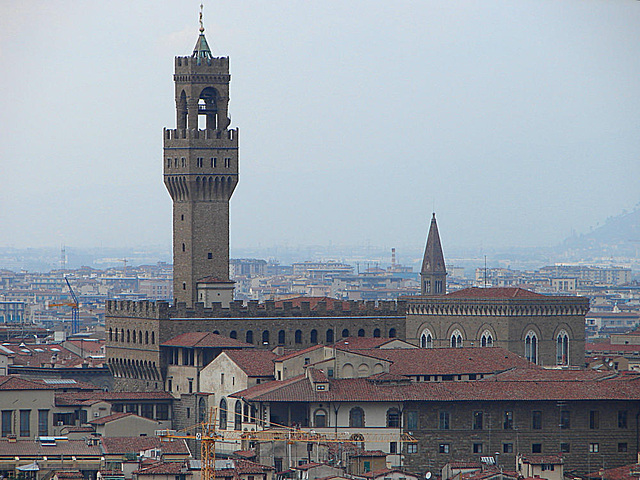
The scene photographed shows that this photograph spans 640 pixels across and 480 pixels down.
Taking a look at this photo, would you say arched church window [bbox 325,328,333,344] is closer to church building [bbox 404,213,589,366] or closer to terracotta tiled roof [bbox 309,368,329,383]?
church building [bbox 404,213,589,366]

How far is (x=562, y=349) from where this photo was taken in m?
69.3

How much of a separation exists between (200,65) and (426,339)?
37.6 feet

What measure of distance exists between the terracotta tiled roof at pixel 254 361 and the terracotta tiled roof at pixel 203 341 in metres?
1.97

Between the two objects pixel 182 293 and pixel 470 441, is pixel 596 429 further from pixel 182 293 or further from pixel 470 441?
pixel 182 293

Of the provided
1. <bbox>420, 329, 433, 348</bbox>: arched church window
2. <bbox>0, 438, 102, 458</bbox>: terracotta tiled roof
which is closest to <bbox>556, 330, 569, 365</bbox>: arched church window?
<bbox>420, 329, 433, 348</bbox>: arched church window

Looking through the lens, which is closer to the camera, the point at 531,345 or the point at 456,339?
the point at 531,345

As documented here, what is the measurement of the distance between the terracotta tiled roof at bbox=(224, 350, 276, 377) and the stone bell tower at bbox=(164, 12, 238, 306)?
8.52 m

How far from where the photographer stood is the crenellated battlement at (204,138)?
229 ft

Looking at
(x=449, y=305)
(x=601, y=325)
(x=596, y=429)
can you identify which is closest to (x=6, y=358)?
(x=449, y=305)

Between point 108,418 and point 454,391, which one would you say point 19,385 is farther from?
point 454,391

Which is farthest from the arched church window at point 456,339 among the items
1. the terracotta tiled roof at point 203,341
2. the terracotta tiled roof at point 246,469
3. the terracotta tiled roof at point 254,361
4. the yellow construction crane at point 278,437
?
the terracotta tiled roof at point 246,469

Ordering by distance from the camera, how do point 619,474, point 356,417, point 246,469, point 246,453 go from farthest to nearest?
point 356,417 < point 246,453 < point 619,474 < point 246,469

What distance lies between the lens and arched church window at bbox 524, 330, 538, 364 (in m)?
68.8

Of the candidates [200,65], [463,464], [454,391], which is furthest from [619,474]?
[200,65]
